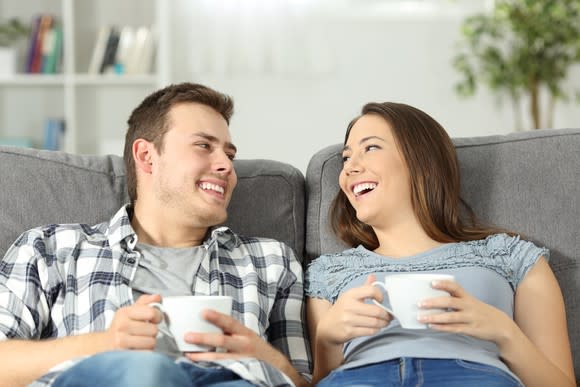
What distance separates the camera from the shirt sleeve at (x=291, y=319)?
72.1 inches

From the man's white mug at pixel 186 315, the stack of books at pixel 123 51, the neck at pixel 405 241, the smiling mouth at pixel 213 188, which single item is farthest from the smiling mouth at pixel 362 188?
the stack of books at pixel 123 51

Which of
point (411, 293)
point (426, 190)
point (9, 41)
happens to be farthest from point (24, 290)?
point (9, 41)

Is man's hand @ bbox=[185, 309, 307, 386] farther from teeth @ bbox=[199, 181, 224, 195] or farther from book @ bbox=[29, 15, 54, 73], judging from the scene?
book @ bbox=[29, 15, 54, 73]

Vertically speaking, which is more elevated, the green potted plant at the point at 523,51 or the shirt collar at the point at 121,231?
the green potted plant at the point at 523,51

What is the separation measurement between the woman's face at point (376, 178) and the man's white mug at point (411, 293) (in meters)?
0.50

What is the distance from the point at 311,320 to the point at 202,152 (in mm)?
453

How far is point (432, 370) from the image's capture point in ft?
5.41

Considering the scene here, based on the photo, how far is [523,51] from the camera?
4465mm

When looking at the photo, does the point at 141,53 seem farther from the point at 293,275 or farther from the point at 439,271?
the point at 439,271

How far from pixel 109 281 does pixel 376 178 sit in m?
0.64

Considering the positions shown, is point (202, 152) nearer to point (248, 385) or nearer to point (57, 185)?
point (57, 185)

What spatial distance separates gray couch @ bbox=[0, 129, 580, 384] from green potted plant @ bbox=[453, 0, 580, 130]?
95.8 inches

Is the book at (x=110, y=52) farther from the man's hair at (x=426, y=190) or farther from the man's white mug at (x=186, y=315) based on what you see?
the man's white mug at (x=186, y=315)

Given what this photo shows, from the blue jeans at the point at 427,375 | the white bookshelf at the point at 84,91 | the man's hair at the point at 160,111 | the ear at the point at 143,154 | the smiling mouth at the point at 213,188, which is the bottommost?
Result: the blue jeans at the point at 427,375
